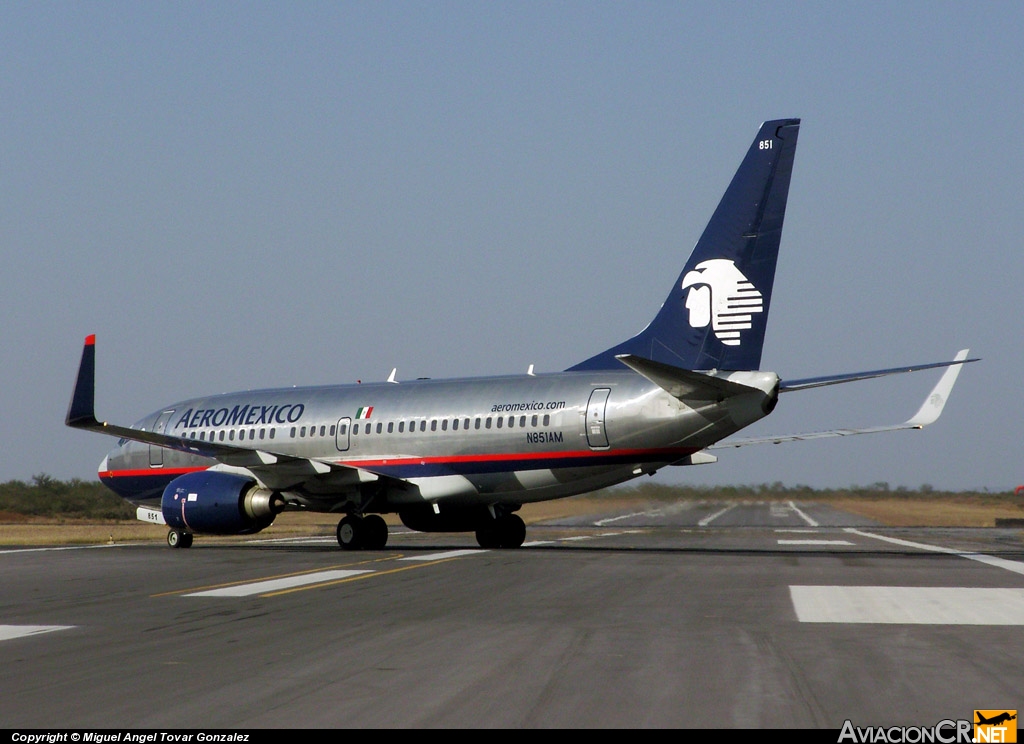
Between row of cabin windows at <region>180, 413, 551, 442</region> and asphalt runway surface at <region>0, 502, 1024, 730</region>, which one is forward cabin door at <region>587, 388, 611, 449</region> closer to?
row of cabin windows at <region>180, 413, 551, 442</region>

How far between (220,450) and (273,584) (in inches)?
461

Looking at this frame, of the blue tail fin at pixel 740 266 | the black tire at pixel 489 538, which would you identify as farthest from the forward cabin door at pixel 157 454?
Answer: the blue tail fin at pixel 740 266

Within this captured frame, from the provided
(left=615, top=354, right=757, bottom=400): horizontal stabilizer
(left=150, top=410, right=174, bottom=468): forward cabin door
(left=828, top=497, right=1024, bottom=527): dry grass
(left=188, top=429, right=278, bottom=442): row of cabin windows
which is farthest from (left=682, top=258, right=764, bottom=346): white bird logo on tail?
(left=828, top=497, right=1024, bottom=527): dry grass

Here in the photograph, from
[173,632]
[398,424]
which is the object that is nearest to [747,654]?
[173,632]

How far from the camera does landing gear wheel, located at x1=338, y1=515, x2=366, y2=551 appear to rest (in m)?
29.7

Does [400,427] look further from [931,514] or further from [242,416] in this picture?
[931,514]

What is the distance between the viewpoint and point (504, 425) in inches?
1126

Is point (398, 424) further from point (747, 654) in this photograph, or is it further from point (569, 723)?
point (569, 723)

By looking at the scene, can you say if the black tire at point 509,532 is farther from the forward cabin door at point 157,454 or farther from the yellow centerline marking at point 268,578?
the forward cabin door at point 157,454

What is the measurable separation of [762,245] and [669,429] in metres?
4.49

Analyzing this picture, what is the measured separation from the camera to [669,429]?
26000 millimetres

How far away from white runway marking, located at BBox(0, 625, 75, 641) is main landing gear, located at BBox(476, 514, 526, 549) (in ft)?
61.3

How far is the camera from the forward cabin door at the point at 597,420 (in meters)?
26.8

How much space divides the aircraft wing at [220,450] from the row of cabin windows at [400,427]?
1.43 m
